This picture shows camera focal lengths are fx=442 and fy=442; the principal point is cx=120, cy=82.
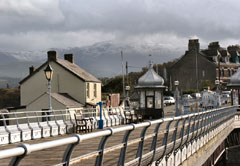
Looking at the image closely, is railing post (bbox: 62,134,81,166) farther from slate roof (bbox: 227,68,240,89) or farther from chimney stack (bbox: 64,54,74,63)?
chimney stack (bbox: 64,54,74,63)

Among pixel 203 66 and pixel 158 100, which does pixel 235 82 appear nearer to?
pixel 158 100

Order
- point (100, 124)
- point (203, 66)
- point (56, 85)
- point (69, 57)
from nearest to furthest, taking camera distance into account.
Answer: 1. point (100, 124)
2. point (56, 85)
3. point (69, 57)
4. point (203, 66)

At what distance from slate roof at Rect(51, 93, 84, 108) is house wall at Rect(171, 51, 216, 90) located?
58395mm

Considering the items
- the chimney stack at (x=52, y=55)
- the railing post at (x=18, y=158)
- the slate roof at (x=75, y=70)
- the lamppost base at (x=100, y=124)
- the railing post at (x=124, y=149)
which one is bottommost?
the lamppost base at (x=100, y=124)

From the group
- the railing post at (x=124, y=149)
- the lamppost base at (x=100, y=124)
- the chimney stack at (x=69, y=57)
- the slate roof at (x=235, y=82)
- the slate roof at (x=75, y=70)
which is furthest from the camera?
the chimney stack at (x=69, y=57)

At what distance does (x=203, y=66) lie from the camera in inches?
4186

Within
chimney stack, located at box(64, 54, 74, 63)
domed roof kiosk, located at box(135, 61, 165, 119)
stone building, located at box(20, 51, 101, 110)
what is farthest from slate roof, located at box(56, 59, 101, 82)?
domed roof kiosk, located at box(135, 61, 165, 119)

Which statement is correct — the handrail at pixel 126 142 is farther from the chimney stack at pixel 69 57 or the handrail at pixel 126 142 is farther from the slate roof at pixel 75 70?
the chimney stack at pixel 69 57

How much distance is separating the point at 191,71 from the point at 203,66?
462 centimetres

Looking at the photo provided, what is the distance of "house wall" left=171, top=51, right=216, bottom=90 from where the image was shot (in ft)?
345

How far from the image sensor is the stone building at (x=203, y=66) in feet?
344

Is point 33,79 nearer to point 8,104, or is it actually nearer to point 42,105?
point 42,105

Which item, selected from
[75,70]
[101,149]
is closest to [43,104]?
[75,70]

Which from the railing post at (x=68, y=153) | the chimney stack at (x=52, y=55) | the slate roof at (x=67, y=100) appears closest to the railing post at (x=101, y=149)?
the railing post at (x=68, y=153)
